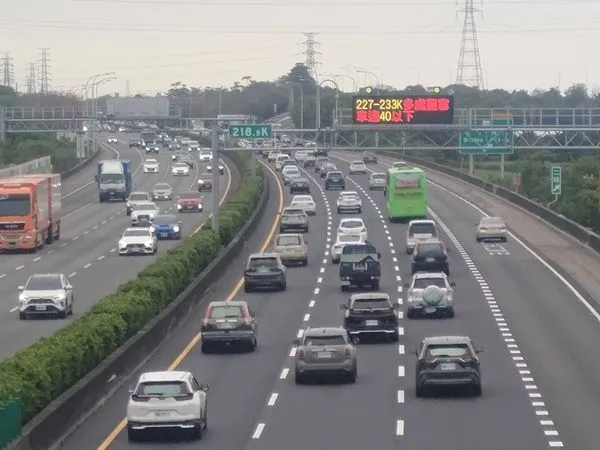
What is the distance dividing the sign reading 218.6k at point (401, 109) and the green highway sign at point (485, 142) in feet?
22.1

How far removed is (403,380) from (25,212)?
123 ft

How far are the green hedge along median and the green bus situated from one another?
21.2 metres

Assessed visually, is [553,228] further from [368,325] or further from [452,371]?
[452,371]

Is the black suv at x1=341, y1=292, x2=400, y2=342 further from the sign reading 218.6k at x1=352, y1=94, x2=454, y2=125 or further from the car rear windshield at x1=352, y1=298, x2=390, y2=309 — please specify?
the sign reading 218.6k at x1=352, y1=94, x2=454, y2=125

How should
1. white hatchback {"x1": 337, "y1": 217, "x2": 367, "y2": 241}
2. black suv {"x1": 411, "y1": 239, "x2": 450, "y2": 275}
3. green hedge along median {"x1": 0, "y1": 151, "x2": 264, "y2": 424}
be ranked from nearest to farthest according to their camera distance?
green hedge along median {"x1": 0, "y1": 151, "x2": 264, "y2": 424} < black suv {"x1": 411, "y1": 239, "x2": 450, "y2": 275} < white hatchback {"x1": 337, "y1": 217, "x2": 367, "y2": 241}

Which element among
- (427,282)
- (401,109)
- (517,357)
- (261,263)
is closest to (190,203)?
(401,109)

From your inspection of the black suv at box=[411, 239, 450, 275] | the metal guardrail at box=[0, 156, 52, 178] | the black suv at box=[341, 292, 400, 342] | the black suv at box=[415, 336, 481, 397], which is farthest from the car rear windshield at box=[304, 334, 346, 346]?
the metal guardrail at box=[0, 156, 52, 178]

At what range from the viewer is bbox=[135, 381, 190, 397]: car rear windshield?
26266 millimetres

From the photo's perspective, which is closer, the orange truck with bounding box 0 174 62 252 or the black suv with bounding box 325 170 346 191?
the orange truck with bounding box 0 174 62 252

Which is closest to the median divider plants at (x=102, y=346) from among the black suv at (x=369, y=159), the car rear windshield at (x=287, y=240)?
the car rear windshield at (x=287, y=240)

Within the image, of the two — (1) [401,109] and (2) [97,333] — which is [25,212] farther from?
(2) [97,333]

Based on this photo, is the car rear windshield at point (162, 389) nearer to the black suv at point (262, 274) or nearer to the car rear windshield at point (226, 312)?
the car rear windshield at point (226, 312)

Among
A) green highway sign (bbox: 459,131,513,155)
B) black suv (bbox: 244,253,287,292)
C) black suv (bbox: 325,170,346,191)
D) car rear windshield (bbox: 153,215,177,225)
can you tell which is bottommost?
black suv (bbox: 244,253,287,292)

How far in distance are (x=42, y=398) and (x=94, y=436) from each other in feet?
5.30
